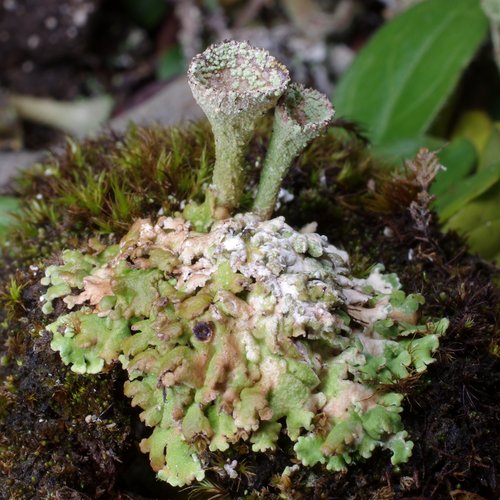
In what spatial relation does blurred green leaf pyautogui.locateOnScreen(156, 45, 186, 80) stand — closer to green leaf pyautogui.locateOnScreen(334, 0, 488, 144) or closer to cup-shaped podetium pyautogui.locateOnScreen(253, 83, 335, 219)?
green leaf pyautogui.locateOnScreen(334, 0, 488, 144)

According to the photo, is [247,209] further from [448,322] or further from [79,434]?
[79,434]

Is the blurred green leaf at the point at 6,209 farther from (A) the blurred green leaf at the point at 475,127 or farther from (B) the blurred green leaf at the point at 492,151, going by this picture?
(A) the blurred green leaf at the point at 475,127

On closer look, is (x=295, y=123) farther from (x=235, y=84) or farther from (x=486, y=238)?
(x=486, y=238)

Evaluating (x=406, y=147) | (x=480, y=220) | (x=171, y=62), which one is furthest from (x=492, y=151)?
(x=171, y=62)

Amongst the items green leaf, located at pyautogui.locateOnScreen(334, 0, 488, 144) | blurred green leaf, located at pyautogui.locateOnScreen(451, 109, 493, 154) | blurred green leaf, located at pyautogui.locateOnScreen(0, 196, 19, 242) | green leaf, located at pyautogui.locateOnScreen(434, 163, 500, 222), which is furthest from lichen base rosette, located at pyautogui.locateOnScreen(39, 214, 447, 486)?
blurred green leaf, located at pyautogui.locateOnScreen(451, 109, 493, 154)

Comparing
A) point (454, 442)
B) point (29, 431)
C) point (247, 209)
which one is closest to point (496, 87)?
point (247, 209)

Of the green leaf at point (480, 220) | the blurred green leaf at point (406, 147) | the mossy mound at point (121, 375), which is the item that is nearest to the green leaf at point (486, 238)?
the green leaf at point (480, 220)
